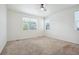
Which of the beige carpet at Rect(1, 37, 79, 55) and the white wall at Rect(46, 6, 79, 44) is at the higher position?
the white wall at Rect(46, 6, 79, 44)

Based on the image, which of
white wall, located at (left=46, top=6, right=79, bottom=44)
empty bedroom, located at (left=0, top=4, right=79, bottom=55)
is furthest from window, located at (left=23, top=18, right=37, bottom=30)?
white wall, located at (left=46, top=6, right=79, bottom=44)

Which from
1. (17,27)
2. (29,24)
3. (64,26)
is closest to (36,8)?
(29,24)

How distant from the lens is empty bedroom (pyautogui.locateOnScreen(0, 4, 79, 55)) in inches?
53.3

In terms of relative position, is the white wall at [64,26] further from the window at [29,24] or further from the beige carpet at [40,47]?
the window at [29,24]

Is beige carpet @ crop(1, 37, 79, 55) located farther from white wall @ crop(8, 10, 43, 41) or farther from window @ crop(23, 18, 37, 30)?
window @ crop(23, 18, 37, 30)

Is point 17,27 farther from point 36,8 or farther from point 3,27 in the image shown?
point 36,8

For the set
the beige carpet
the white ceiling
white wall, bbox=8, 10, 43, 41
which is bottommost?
the beige carpet

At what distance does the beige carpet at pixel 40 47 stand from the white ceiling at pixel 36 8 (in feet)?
1.62

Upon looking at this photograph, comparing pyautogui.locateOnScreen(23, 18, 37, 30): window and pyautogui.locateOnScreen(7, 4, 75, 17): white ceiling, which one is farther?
pyautogui.locateOnScreen(23, 18, 37, 30): window

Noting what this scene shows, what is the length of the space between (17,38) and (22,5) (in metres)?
0.60

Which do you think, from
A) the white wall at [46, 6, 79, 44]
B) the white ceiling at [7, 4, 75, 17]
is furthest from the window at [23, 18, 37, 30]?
the white wall at [46, 6, 79, 44]

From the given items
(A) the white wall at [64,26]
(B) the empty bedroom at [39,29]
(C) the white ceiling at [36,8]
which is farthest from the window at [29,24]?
(A) the white wall at [64,26]

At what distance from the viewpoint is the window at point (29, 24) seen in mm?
1475
